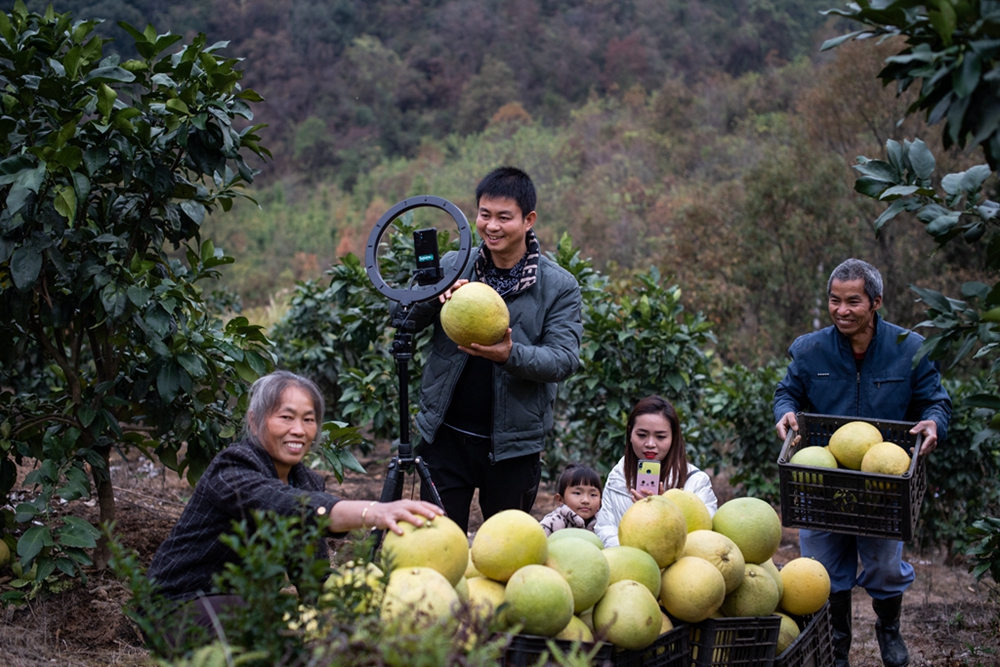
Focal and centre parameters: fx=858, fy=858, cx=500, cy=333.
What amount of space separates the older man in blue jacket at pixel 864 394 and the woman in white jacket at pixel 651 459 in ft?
1.30

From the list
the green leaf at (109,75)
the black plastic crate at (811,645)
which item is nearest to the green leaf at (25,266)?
the green leaf at (109,75)

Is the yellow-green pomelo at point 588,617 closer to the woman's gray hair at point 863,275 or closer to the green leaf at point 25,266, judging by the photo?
the woman's gray hair at point 863,275

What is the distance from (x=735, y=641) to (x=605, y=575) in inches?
19.3

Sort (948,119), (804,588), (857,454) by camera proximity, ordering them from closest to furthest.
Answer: (948,119)
(804,588)
(857,454)

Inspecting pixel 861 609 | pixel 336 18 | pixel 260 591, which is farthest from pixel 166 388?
pixel 336 18

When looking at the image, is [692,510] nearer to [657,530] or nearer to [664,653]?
[657,530]

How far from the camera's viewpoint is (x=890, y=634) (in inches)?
131

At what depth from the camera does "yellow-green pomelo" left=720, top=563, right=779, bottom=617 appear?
2297 mm

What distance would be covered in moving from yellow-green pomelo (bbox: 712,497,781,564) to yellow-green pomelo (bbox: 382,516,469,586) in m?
0.89

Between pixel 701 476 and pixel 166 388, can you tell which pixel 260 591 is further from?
pixel 701 476

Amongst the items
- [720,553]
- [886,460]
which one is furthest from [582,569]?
[886,460]

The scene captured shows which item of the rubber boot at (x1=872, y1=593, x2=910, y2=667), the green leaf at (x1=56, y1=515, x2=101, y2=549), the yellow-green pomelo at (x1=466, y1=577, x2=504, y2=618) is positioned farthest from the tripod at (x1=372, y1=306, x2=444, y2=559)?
the rubber boot at (x1=872, y1=593, x2=910, y2=667)

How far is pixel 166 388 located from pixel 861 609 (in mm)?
3746

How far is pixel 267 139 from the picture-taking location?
31516 millimetres
